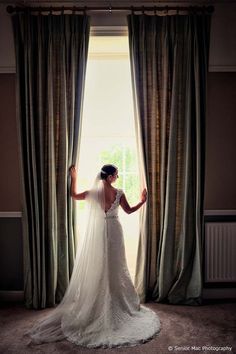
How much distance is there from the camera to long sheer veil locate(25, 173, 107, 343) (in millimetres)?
2898

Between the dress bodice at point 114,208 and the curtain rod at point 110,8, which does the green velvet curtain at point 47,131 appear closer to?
→ the curtain rod at point 110,8

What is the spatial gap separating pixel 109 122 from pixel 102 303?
1871mm

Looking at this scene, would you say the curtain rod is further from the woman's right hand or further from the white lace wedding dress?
the white lace wedding dress

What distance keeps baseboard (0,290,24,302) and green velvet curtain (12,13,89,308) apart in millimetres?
187

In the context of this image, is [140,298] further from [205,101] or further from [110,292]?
[205,101]

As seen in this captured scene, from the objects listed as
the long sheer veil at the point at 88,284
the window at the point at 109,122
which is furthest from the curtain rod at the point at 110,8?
the long sheer veil at the point at 88,284

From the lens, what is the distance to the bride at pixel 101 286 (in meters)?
2.88

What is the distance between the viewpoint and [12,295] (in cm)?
359

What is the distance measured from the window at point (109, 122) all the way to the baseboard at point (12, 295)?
37.7 inches

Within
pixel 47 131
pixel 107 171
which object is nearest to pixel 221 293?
pixel 107 171

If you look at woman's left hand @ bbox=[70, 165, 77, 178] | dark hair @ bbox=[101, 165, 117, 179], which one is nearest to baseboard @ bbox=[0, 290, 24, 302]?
woman's left hand @ bbox=[70, 165, 77, 178]

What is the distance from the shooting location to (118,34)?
3.45m

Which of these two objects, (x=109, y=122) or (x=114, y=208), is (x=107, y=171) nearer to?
(x=114, y=208)

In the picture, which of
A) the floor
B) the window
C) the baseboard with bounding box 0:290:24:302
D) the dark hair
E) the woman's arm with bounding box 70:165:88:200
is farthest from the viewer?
the window
